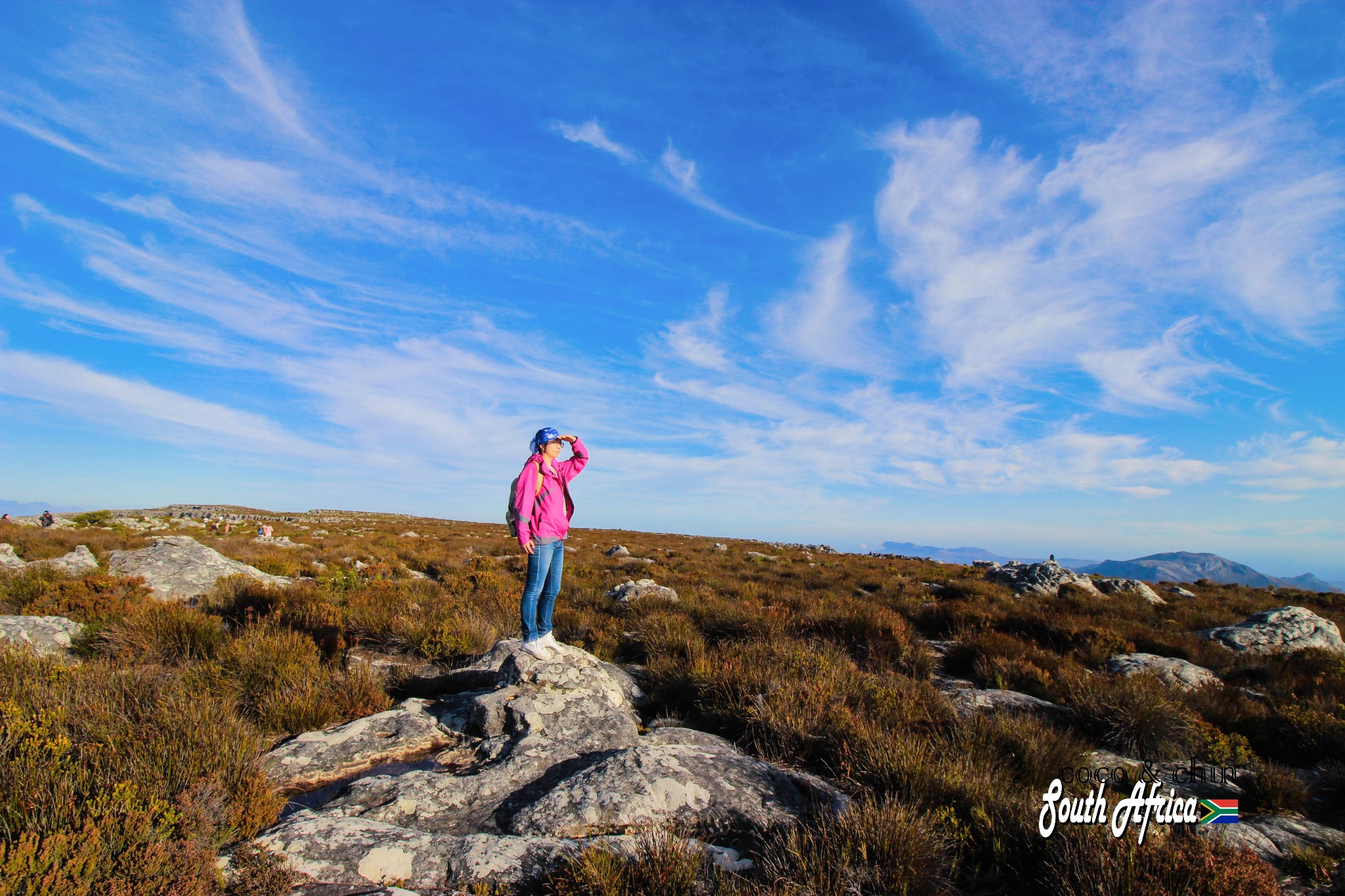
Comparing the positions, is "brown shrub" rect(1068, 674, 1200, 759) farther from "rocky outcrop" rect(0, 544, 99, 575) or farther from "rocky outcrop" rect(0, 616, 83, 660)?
"rocky outcrop" rect(0, 544, 99, 575)

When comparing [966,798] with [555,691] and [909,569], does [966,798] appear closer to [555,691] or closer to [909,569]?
[555,691]

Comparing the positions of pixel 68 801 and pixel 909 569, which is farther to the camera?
pixel 909 569

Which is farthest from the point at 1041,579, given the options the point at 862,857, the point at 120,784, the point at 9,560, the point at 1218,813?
the point at 9,560

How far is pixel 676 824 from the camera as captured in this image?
357cm

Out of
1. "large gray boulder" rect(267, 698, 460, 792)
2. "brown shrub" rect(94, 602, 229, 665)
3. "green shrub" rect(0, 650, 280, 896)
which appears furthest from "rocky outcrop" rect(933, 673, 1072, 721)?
"brown shrub" rect(94, 602, 229, 665)

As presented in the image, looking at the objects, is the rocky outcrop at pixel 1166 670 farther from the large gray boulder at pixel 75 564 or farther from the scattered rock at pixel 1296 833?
the large gray boulder at pixel 75 564

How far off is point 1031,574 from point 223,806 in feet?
69.5

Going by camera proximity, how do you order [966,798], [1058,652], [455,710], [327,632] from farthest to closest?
[1058,652] → [327,632] → [455,710] → [966,798]

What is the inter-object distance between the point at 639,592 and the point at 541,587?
6028mm

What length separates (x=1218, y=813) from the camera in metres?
4.33

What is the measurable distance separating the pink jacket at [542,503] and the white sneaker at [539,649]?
1111mm

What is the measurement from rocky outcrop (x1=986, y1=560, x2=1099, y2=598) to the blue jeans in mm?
16354

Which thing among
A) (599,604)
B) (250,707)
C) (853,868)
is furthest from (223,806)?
(599,604)

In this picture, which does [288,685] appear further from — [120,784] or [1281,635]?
[1281,635]
